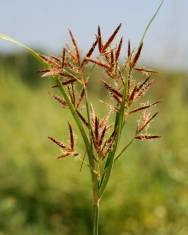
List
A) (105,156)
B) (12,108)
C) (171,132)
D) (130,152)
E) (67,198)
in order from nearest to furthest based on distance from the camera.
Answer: (105,156), (67,198), (130,152), (171,132), (12,108)

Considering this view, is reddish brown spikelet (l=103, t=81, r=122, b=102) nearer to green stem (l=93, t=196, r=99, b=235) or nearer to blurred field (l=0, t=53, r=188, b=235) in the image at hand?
green stem (l=93, t=196, r=99, b=235)

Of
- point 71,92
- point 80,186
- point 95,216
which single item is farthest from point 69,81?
point 80,186

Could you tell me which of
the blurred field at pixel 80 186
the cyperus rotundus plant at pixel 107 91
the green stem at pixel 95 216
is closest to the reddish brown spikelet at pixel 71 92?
the cyperus rotundus plant at pixel 107 91

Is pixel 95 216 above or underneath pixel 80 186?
above

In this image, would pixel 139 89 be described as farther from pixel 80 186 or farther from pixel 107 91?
pixel 80 186

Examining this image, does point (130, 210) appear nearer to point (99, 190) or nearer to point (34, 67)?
point (99, 190)

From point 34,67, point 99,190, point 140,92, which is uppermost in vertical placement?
point 140,92

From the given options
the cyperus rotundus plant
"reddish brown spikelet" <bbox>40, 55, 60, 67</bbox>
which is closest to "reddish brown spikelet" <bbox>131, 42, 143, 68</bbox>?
the cyperus rotundus plant

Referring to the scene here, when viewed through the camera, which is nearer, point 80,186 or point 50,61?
point 50,61

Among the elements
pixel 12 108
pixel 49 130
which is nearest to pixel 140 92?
pixel 49 130
